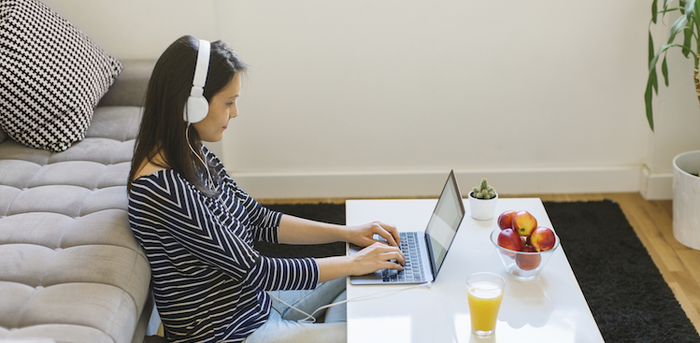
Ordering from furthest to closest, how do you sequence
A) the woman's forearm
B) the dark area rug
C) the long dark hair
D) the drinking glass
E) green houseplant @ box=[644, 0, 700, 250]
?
green houseplant @ box=[644, 0, 700, 250], the dark area rug, the woman's forearm, the long dark hair, the drinking glass

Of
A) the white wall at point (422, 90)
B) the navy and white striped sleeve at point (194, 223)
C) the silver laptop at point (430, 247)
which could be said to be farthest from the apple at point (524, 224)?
the white wall at point (422, 90)

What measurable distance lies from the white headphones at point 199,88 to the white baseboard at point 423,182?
153 centimetres

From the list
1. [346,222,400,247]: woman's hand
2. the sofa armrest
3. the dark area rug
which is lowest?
the dark area rug

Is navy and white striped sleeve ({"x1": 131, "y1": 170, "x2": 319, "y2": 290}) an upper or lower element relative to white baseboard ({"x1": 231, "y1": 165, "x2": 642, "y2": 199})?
upper

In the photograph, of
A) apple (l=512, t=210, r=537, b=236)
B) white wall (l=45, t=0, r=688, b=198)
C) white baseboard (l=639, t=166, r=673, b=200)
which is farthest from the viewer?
white baseboard (l=639, t=166, r=673, b=200)

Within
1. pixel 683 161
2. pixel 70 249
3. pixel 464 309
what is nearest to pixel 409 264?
pixel 464 309

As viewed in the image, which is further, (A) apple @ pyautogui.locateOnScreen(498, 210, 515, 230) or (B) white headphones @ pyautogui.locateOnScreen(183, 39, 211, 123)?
(A) apple @ pyautogui.locateOnScreen(498, 210, 515, 230)

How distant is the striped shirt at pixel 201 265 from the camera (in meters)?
1.25

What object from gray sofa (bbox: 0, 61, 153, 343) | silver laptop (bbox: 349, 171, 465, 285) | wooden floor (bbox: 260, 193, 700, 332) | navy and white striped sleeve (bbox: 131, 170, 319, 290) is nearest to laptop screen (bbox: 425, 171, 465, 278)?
silver laptop (bbox: 349, 171, 465, 285)

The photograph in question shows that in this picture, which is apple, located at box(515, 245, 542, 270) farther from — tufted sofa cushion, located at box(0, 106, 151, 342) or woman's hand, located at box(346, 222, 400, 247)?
tufted sofa cushion, located at box(0, 106, 151, 342)

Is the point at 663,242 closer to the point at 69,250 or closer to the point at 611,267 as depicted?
the point at 611,267

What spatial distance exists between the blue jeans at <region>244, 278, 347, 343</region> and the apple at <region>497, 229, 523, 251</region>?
42 cm

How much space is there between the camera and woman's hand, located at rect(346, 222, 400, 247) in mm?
1534

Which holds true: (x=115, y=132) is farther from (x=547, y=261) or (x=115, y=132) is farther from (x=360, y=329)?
(x=547, y=261)
